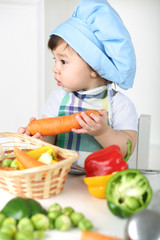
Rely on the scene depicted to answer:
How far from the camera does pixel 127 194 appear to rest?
2.69 ft

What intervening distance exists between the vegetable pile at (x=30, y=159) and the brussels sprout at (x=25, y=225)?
0.21m

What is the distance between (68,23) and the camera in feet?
4.92

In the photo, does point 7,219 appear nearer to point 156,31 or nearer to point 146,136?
point 146,136

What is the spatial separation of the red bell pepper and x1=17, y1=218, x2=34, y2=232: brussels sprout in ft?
1.09

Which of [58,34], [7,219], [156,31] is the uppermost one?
[156,31]

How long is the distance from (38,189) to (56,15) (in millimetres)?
3063

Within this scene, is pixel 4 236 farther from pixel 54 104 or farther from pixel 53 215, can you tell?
pixel 54 104

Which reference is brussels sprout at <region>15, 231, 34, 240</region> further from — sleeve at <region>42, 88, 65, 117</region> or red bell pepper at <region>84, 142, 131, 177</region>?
sleeve at <region>42, 88, 65, 117</region>

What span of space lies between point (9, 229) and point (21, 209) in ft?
0.24

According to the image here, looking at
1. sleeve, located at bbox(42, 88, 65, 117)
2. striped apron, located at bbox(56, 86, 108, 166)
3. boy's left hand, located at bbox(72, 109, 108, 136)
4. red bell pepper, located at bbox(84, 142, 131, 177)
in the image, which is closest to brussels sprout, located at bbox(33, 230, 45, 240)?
red bell pepper, located at bbox(84, 142, 131, 177)

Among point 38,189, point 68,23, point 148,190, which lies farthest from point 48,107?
point 148,190

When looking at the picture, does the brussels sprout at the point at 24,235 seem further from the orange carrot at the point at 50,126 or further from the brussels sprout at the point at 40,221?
the orange carrot at the point at 50,126

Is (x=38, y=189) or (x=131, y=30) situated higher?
(x=131, y=30)

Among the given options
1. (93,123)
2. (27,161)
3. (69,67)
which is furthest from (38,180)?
(69,67)
